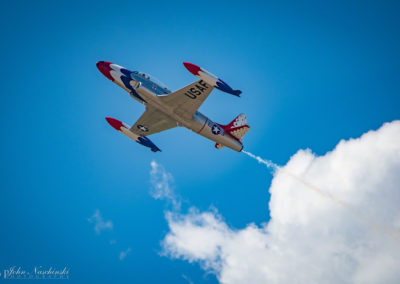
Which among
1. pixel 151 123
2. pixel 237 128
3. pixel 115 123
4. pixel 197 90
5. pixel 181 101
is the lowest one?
pixel 115 123

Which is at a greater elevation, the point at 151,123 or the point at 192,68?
the point at 192,68

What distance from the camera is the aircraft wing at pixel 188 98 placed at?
32.6 meters

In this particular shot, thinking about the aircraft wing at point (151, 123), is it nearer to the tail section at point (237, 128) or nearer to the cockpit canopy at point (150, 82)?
the cockpit canopy at point (150, 82)

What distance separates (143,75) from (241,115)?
1208 centimetres

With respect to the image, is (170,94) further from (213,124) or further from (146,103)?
(213,124)

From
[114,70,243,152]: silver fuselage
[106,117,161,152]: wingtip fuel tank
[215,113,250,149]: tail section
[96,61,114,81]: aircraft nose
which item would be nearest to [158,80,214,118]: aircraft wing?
[114,70,243,152]: silver fuselage

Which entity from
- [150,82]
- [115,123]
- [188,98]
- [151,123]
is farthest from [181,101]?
[115,123]

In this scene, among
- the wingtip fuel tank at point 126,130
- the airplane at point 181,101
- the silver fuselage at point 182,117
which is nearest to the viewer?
the airplane at point 181,101

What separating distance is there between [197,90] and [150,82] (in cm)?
533

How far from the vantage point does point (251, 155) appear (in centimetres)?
3816

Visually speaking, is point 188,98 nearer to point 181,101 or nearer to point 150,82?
point 181,101

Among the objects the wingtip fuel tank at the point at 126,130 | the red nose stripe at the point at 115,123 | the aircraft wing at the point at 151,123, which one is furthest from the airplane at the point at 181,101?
the red nose stripe at the point at 115,123

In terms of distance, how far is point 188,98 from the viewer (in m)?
33.4

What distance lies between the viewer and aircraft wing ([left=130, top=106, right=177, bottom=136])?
3700 cm
